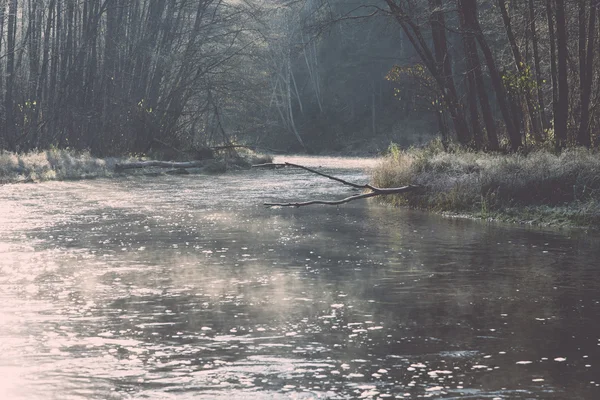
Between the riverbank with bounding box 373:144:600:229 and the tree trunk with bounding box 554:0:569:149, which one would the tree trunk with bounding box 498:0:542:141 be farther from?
the riverbank with bounding box 373:144:600:229

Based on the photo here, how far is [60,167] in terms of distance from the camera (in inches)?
1198

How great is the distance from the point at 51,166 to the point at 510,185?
17.5 metres

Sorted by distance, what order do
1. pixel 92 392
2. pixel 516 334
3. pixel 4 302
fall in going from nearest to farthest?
1. pixel 92 392
2. pixel 516 334
3. pixel 4 302

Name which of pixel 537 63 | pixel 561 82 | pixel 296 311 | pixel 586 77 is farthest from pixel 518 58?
pixel 296 311

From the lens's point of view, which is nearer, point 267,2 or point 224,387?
point 224,387

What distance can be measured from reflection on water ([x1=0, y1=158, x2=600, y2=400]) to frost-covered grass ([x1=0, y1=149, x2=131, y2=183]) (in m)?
12.4

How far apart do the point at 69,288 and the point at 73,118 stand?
2597cm

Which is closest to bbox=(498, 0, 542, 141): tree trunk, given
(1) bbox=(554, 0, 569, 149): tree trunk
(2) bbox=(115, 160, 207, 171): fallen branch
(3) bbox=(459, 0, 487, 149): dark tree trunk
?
(3) bbox=(459, 0, 487, 149): dark tree trunk

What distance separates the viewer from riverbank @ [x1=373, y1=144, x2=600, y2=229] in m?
16.3

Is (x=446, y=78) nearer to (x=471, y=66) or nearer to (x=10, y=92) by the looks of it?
(x=471, y=66)

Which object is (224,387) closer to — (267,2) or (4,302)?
(4,302)

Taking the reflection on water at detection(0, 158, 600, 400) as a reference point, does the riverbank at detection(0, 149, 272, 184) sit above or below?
above

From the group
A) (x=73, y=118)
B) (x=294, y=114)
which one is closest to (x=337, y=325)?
(x=73, y=118)

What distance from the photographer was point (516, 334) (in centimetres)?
753
